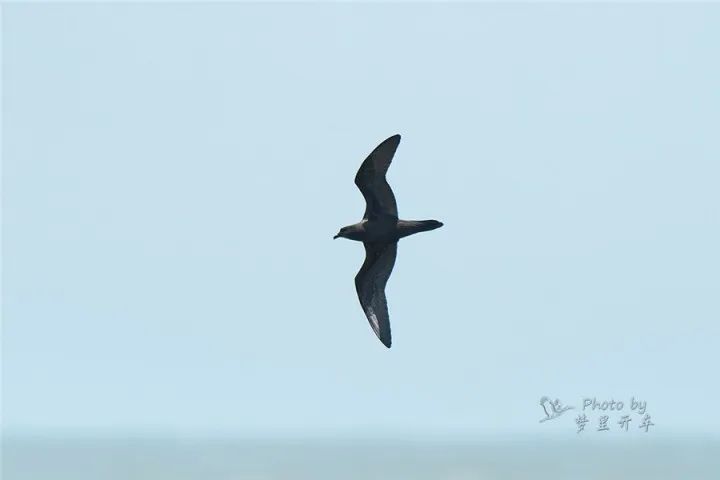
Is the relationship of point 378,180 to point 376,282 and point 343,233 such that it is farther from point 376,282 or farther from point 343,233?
point 376,282

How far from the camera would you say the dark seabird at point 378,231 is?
27703 millimetres

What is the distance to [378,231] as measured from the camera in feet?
92.1

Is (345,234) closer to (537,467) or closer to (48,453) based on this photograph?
(537,467)

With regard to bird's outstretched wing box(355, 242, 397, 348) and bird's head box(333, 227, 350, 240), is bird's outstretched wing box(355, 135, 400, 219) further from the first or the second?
bird's outstretched wing box(355, 242, 397, 348)

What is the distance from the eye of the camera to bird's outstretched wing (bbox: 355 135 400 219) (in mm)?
27656

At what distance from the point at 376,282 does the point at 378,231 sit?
5.25 feet

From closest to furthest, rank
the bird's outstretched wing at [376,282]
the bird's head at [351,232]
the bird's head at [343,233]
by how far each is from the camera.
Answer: the bird's head at [351,232] < the bird's head at [343,233] < the bird's outstretched wing at [376,282]

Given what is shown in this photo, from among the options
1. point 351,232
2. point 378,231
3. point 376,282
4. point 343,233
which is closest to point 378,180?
point 378,231

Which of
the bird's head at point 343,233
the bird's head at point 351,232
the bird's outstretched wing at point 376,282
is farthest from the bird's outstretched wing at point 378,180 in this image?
the bird's outstretched wing at point 376,282

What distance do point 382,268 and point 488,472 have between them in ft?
412

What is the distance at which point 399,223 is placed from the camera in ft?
91.0

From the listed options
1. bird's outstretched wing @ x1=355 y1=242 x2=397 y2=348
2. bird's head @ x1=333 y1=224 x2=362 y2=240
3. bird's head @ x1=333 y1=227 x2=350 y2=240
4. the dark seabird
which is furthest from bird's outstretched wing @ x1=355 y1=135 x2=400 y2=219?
bird's outstretched wing @ x1=355 y1=242 x2=397 y2=348

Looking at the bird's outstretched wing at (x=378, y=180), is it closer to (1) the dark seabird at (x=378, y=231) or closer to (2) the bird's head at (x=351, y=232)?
(1) the dark seabird at (x=378, y=231)

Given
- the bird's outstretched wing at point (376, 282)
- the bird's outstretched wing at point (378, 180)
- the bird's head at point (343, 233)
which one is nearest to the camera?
the bird's outstretched wing at point (378, 180)
